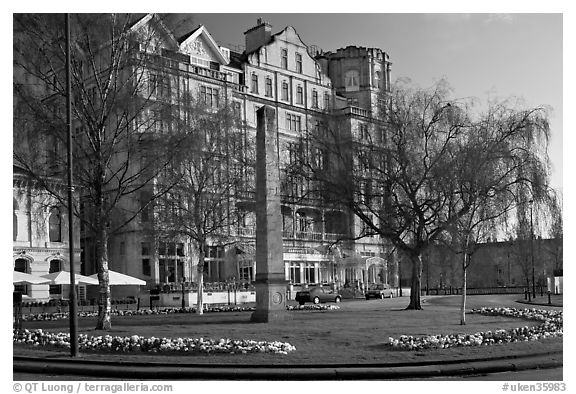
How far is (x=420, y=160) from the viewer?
39.7m

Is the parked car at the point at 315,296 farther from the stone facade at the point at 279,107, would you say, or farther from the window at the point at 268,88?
the window at the point at 268,88

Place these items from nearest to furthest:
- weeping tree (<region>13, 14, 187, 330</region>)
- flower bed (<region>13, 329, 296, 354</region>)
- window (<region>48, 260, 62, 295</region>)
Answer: flower bed (<region>13, 329, 296, 354</region>) < weeping tree (<region>13, 14, 187, 330</region>) < window (<region>48, 260, 62, 295</region>)

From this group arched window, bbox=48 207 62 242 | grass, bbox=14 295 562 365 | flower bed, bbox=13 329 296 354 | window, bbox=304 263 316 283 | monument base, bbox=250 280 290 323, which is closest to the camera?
grass, bbox=14 295 562 365

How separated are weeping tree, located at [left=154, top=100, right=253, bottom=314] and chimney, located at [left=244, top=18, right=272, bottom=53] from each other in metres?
31.9

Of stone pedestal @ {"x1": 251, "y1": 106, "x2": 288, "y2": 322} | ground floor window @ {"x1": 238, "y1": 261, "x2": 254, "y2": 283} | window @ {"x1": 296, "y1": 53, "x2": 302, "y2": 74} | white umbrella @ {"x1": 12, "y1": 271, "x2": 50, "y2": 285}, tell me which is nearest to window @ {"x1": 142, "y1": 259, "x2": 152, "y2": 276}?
ground floor window @ {"x1": 238, "y1": 261, "x2": 254, "y2": 283}

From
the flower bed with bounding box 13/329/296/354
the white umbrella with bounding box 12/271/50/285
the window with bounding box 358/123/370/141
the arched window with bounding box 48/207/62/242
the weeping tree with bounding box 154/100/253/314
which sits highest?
the window with bounding box 358/123/370/141

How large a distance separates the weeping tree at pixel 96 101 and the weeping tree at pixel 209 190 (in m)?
10.7

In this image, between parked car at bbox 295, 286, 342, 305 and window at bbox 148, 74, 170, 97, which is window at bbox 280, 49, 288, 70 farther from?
window at bbox 148, 74, 170, 97

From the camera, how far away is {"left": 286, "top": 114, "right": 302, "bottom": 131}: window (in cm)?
7875

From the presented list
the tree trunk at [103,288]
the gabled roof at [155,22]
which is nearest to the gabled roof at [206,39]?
the gabled roof at [155,22]

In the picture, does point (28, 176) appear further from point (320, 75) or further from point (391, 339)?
point (320, 75)

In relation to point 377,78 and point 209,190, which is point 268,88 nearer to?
point 377,78

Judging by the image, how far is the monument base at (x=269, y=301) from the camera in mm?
28531

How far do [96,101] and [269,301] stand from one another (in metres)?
10.7
